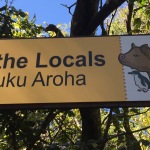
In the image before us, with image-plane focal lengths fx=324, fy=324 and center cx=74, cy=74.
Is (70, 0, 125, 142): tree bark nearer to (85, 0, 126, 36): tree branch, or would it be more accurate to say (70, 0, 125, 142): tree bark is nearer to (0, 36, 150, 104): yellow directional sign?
(85, 0, 126, 36): tree branch

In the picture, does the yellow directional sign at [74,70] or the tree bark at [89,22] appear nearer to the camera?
the yellow directional sign at [74,70]

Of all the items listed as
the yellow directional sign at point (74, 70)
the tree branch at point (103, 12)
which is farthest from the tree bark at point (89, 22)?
the yellow directional sign at point (74, 70)

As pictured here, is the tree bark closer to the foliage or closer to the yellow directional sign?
the foliage

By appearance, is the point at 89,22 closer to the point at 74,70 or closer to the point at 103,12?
the point at 103,12

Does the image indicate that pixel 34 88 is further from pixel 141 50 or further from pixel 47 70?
pixel 141 50

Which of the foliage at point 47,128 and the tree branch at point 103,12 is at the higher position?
the tree branch at point 103,12

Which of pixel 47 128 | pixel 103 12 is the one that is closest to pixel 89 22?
pixel 103 12

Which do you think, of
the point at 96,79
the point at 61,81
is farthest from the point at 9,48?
the point at 96,79

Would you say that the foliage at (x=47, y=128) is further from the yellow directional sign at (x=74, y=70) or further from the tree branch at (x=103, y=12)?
the yellow directional sign at (x=74, y=70)

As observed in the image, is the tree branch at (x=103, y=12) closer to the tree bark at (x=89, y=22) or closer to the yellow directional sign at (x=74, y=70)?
the tree bark at (x=89, y=22)

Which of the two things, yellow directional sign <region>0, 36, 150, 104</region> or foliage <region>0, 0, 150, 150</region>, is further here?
foliage <region>0, 0, 150, 150</region>

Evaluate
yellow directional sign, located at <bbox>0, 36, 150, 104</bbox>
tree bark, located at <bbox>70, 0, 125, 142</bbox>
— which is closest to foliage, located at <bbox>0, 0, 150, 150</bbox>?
tree bark, located at <bbox>70, 0, 125, 142</bbox>

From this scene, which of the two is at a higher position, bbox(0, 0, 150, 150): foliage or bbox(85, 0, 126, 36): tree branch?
bbox(85, 0, 126, 36): tree branch

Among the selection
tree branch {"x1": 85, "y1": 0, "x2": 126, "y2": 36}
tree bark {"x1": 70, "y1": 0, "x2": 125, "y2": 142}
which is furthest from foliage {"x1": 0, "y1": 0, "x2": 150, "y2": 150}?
tree branch {"x1": 85, "y1": 0, "x2": 126, "y2": 36}
